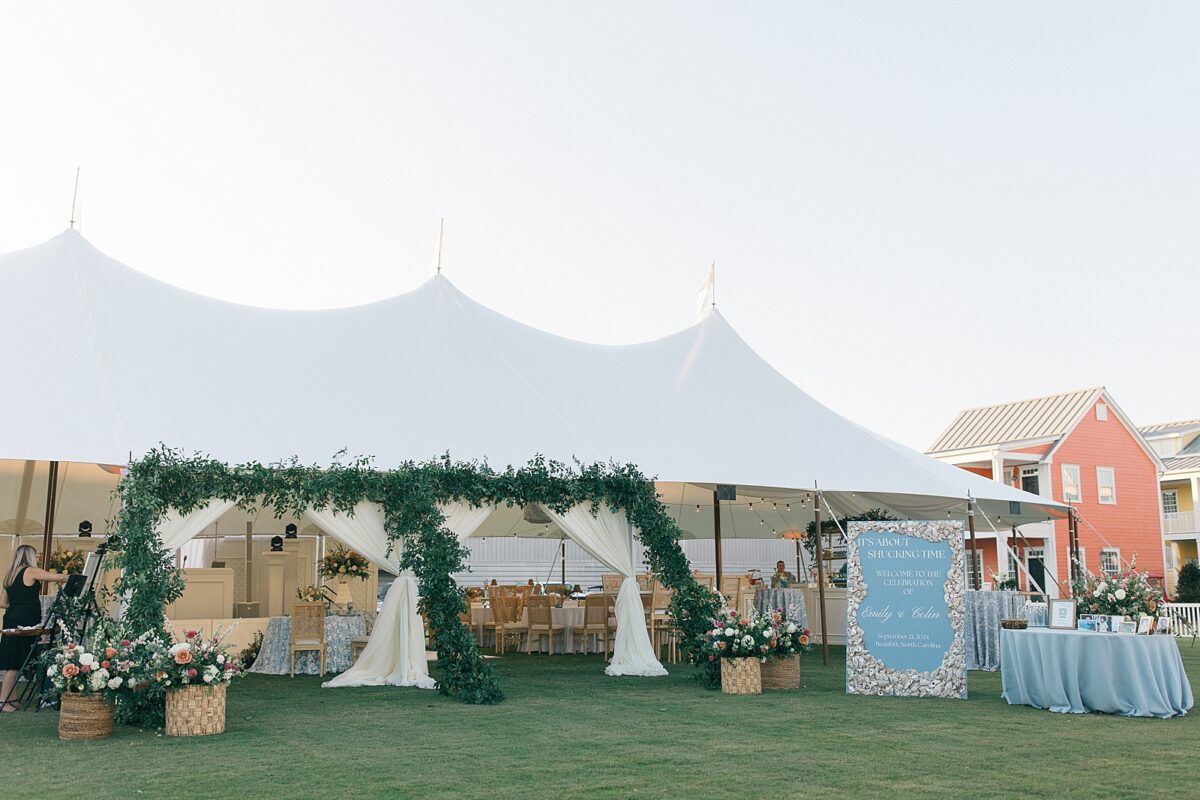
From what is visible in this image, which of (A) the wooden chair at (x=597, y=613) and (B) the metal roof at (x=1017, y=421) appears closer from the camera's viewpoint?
(A) the wooden chair at (x=597, y=613)

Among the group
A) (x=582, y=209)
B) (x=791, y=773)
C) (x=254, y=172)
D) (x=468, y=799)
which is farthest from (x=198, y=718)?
(x=582, y=209)

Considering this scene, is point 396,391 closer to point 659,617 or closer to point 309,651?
point 309,651

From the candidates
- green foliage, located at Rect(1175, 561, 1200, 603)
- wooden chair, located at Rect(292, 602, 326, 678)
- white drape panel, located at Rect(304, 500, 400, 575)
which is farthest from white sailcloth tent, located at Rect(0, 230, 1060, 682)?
green foliage, located at Rect(1175, 561, 1200, 603)

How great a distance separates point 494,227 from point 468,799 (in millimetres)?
7940

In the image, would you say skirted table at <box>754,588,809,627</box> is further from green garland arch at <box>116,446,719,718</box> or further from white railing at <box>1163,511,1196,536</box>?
white railing at <box>1163,511,1196,536</box>

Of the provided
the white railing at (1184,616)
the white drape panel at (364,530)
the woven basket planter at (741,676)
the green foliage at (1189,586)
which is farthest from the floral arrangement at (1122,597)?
the green foliage at (1189,586)

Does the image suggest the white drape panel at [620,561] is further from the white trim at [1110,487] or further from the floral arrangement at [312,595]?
the white trim at [1110,487]

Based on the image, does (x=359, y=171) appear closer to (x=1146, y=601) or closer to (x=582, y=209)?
(x=582, y=209)

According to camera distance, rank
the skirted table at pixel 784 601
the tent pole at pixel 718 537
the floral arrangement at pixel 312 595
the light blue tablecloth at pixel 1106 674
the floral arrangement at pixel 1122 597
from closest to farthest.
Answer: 1. the light blue tablecloth at pixel 1106 674
2. the floral arrangement at pixel 1122 597
3. the floral arrangement at pixel 312 595
4. the tent pole at pixel 718 537
5. the skirted table at pixel 784 601

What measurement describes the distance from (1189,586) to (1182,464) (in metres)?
7.03

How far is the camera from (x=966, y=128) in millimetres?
11453

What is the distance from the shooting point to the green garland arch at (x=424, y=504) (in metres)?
7.88

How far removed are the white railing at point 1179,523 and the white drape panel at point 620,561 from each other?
23.4 metres

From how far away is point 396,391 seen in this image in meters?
10.2
